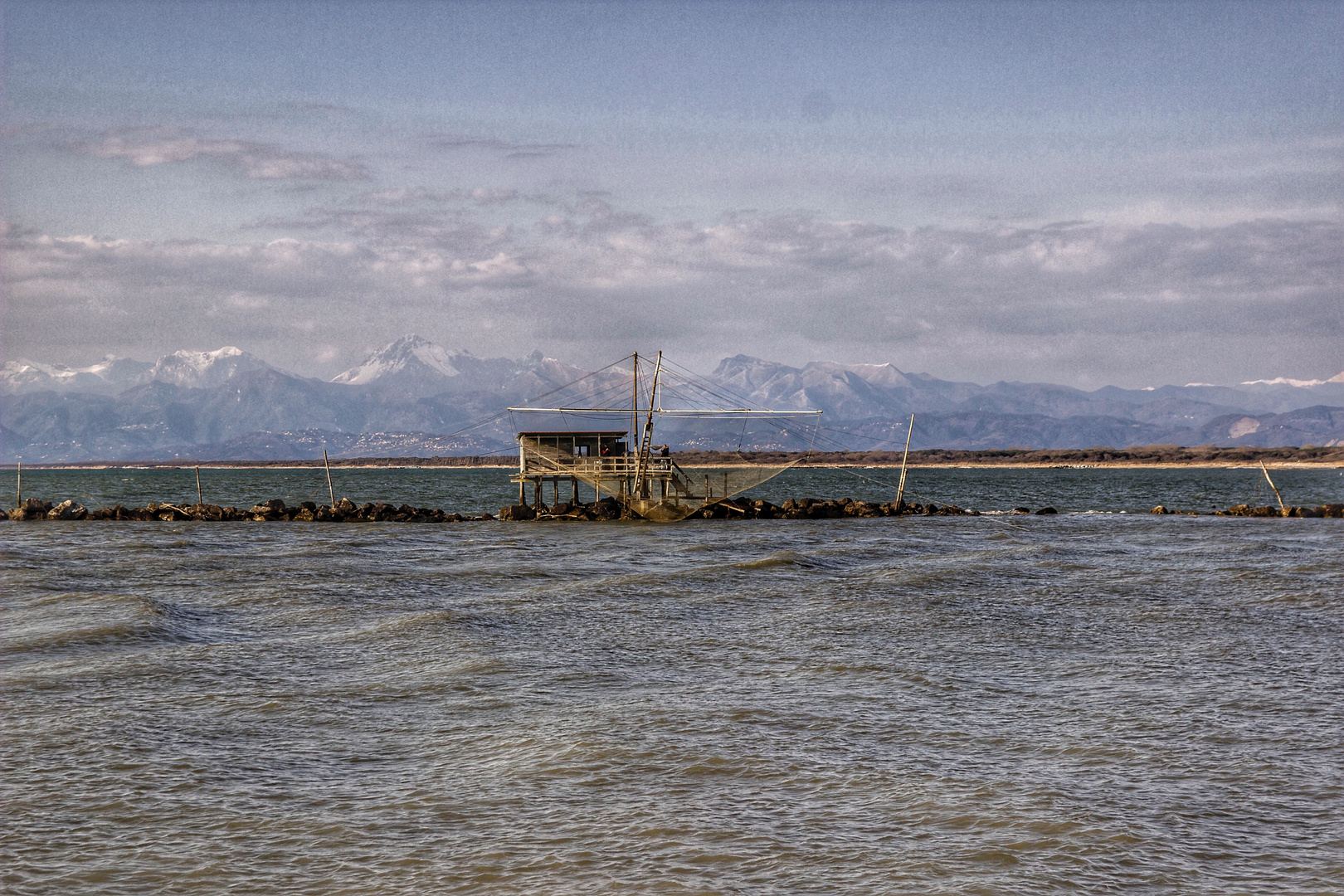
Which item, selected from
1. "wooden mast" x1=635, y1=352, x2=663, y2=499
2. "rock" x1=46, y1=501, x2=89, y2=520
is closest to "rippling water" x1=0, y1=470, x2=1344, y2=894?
"wooden mast" x1=635, y1=352, x2=663, y2=499

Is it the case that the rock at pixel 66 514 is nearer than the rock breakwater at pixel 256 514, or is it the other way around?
the rock breakwater at pixel 256 514

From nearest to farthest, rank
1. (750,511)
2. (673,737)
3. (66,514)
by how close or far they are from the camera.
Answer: (673,737), (66,514), (750,511)

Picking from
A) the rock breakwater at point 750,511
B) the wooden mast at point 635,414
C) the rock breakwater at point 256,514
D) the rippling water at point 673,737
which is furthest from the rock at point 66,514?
the rippling water at point 673,737

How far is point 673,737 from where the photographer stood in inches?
555

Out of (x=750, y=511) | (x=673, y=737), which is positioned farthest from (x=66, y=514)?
(x=673, y=737)

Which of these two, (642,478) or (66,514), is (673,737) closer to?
(642,478)

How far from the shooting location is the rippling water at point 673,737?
10031 millimetres

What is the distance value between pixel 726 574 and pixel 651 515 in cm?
2839

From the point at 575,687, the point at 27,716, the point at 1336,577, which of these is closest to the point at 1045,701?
the point at 575,687

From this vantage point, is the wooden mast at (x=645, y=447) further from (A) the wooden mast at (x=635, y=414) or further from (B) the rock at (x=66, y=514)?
(B) the rock at (x=66, y=514)

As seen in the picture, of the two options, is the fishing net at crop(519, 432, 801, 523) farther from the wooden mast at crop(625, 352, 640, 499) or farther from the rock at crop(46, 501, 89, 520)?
the rock at crop(46, 501, 89, 520)

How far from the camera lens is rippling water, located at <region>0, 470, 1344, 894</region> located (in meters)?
10.0

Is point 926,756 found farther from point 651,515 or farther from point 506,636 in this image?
point 651,515

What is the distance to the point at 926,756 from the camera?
1313 centimetres
